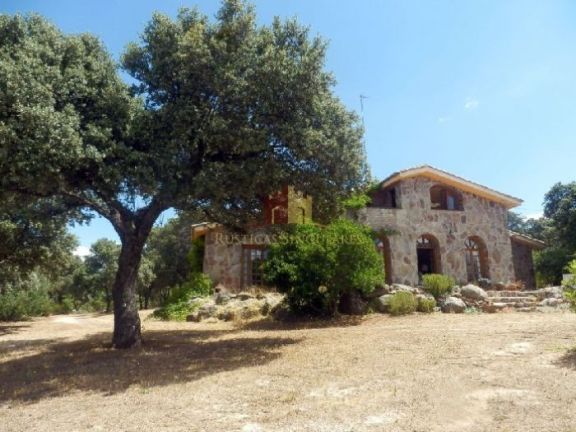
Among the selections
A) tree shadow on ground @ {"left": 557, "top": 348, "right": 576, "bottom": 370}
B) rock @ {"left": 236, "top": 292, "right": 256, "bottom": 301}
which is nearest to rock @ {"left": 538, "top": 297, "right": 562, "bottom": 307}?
tree shadow on ground @ {"left": 557, "top": 348, "right": 576, "bottom": 370}

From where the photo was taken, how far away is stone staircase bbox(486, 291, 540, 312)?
15.7 m

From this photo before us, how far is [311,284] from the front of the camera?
1470 centimetres

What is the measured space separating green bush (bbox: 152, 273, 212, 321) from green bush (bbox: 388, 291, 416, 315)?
8.44m

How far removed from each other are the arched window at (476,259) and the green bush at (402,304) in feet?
30.6

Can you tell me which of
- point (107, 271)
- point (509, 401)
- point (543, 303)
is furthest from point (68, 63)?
point (107, 271)

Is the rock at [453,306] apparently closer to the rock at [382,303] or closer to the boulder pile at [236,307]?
the rock at [382,303]

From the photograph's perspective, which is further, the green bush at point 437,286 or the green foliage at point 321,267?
the green bush at point 437,286

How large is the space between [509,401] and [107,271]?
3959cm

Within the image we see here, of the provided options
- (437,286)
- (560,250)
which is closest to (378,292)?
(437,286)

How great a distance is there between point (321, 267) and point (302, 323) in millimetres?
2120

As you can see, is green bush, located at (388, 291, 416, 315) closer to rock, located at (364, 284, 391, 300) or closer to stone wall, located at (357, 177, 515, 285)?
rock, located at (364, 284, 391, 300)

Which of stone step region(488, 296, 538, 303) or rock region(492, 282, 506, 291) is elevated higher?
rock region(492, 282, 506, 291)

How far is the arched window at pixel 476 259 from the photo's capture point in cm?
2331

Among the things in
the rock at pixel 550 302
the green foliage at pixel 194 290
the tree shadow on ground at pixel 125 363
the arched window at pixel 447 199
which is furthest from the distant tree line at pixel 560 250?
the tree shadow on ground at pixel 125 363
